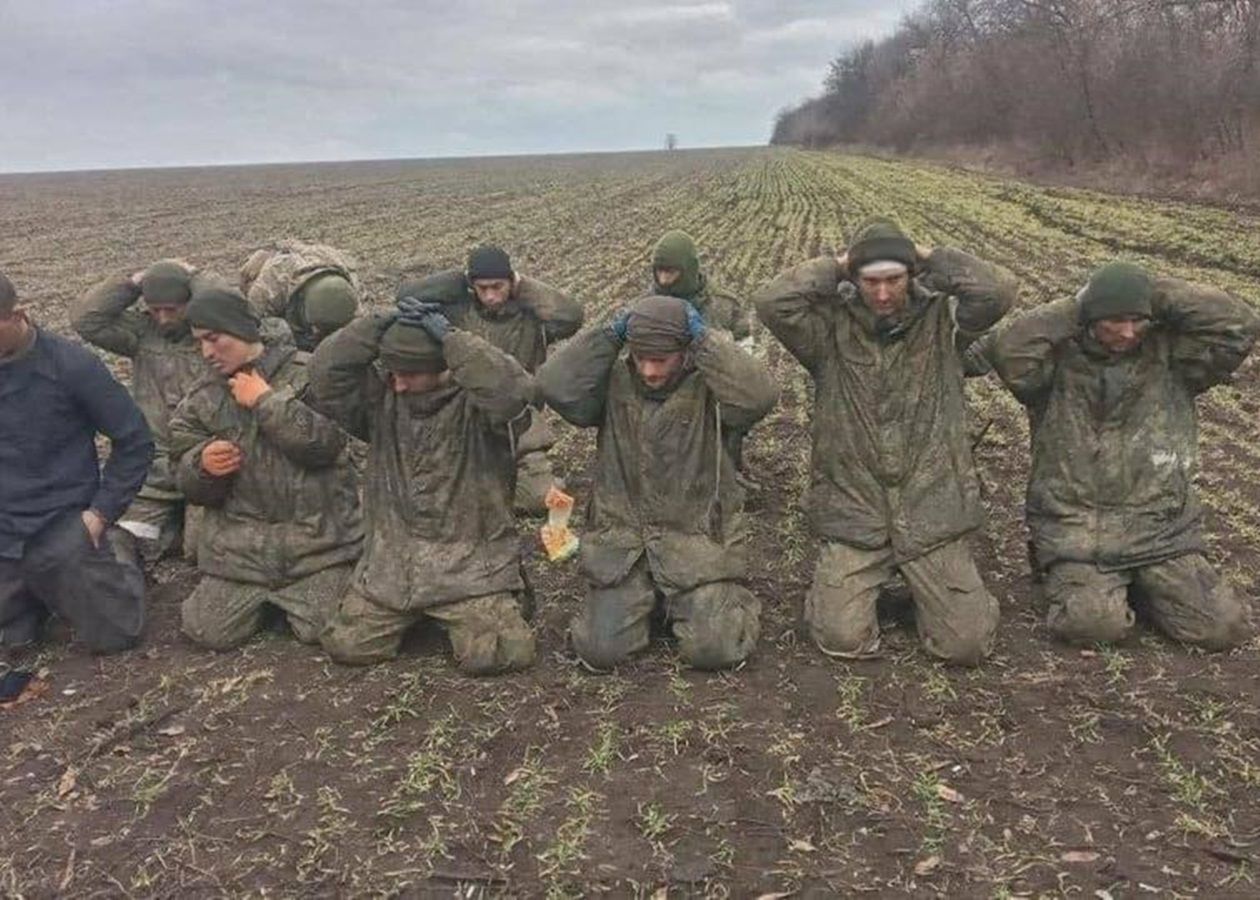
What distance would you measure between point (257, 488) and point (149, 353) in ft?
5.13

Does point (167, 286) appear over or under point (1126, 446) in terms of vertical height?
over

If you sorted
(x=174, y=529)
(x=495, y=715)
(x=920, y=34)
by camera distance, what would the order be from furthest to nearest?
(x=920, y=34) < (x=174, y=529) < (x=495, y=715)

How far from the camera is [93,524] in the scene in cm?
496

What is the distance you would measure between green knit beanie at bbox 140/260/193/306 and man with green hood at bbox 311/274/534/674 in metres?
1.55

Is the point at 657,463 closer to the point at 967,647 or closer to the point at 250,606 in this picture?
the point at 967,647

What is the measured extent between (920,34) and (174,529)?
8564 cm

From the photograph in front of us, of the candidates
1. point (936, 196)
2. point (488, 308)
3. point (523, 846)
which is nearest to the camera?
point (523, 846)

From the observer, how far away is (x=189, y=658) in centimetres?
505

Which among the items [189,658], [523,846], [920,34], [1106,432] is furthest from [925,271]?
[920,34]

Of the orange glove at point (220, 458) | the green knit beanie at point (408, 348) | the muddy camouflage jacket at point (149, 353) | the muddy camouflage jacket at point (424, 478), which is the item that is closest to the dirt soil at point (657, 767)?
the muddy camouflage jacket at point (424, 478)

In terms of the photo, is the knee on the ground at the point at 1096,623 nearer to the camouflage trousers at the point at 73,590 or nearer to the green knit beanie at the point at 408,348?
the green knit beanie at the point at 408,348

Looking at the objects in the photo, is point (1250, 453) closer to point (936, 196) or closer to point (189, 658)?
point (189, 658)

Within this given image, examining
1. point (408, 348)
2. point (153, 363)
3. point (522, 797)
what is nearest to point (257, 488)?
point (408, 348)

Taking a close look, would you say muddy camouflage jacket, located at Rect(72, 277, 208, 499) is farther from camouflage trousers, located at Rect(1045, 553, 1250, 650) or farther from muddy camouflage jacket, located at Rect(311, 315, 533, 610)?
camouflage trousers, located at Rect(1045, 553, 1250, 650)
